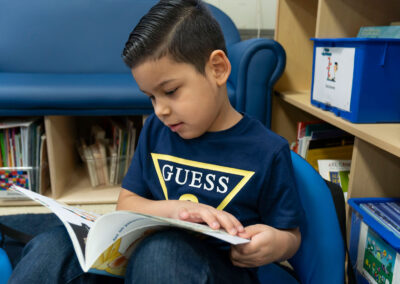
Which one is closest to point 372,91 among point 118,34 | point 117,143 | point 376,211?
point 376,211

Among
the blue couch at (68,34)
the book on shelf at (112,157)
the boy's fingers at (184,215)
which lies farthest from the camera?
the blue couch at (68,34)

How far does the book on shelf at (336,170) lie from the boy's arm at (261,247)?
0.59 metres

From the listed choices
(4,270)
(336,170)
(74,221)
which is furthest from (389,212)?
(4,270)

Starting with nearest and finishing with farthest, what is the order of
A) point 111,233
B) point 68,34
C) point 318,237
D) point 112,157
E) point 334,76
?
1. point 111,233
2. point 318,237
3. point 334,76
4. point 112,157
5. point 68,34

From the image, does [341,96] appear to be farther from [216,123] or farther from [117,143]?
[117,143]

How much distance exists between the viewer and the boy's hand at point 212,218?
52 cm

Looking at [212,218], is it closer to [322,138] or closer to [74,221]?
[74,221]

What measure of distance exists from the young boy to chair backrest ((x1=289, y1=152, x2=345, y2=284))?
0.10 metres

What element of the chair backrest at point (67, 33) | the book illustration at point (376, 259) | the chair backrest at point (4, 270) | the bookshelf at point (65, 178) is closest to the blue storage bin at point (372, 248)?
the book illustration at point (376, 259)

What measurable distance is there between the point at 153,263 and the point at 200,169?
0.20m

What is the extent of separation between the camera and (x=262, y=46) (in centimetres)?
128

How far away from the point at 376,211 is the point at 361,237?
0.08 metres

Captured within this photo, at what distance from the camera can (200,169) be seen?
0.65 m

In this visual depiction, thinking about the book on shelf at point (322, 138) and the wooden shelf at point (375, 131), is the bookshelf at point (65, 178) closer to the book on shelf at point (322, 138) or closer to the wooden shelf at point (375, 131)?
the book on shelf at point (322, 138)
